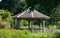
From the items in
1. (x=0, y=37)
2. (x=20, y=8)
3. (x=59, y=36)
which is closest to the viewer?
(x=0, y=37)

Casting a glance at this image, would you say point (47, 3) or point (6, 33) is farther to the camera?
point (47, 3)

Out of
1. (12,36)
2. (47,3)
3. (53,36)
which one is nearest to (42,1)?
(47,3)

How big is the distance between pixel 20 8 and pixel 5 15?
A: 2320 centimetres

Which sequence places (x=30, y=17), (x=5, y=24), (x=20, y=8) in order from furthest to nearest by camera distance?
(x=20, y=8) < (x=30, y=17) < (x=5, y=24)

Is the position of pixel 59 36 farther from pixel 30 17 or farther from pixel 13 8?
pixel 13 8

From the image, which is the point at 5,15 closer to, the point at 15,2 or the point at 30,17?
the point at 30,17

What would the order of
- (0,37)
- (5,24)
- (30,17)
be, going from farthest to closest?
(30,17)
(5,24)
(0,37)

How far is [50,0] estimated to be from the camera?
23.1m

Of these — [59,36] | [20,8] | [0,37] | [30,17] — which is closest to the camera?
[0,37]

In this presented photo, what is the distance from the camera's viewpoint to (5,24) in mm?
30297

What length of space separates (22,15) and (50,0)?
35.3 ft

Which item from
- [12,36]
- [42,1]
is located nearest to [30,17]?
[42,1]

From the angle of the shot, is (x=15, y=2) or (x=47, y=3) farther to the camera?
(x=15, y=2)

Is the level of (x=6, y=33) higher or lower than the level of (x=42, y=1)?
lower
